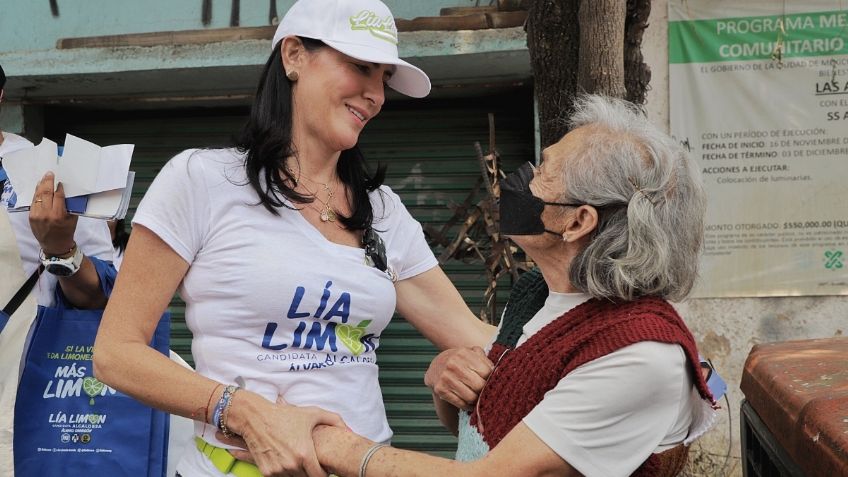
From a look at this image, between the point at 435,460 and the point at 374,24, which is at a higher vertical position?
the point at 374,24

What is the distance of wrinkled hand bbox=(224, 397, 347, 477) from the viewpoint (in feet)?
6.30

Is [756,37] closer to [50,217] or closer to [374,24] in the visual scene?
[374,24]

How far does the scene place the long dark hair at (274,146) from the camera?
2180 mm

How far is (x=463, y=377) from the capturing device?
2.10 metres

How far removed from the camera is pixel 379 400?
2318mm

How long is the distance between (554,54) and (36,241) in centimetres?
196

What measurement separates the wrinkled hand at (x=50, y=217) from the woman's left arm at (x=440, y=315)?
40.9 inches

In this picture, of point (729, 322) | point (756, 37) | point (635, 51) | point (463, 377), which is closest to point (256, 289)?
point (463, 377)

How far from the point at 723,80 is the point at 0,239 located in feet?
14.0

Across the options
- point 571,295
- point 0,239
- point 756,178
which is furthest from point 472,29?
point 571,295

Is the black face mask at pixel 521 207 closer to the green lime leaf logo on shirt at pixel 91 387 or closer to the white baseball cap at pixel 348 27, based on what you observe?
the white baseball cap at pixel 348 27

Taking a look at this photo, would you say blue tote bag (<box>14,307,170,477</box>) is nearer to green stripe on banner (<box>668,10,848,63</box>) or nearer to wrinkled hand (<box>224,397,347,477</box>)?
wrinkled hand (<box>224,397,347,477</box>)

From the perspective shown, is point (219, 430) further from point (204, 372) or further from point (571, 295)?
point (571, 295)

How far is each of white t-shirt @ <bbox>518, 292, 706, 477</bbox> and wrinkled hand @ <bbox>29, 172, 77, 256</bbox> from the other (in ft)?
5.42
